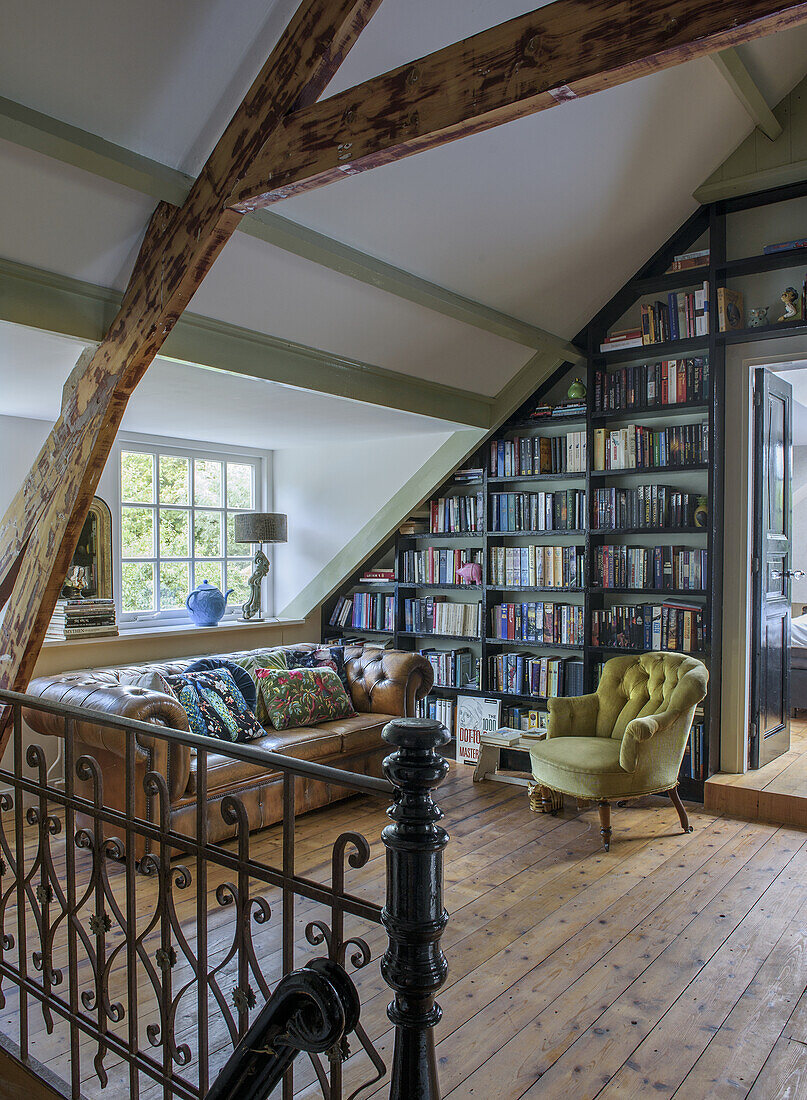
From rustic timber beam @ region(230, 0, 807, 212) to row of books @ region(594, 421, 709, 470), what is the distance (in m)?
3.01

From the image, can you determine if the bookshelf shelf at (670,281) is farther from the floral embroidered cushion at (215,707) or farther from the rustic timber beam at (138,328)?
the floral embroidered cushion at (215,707)

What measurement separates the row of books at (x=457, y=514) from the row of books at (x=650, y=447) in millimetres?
930

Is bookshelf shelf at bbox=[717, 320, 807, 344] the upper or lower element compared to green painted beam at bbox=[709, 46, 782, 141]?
lower

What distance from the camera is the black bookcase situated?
4.57m

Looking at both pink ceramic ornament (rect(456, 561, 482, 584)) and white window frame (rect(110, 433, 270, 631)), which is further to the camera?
pink ceramic ornament (rect(456, 561, 482, 584))

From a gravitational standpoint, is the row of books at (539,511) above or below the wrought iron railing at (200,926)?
above

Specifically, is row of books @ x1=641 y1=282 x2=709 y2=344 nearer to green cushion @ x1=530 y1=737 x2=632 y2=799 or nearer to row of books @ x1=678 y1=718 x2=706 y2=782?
row of books @ x1=678 y1=718 x2=706 y2=782

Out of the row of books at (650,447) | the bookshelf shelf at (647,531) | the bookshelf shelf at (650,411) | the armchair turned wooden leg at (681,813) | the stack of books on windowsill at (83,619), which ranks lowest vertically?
the armchair turned wooden leg at (681,813)

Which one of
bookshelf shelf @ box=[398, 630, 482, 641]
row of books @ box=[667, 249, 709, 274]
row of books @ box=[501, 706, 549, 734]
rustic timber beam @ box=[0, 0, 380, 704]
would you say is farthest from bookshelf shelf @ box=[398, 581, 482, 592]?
rustic timber beam @ box=[0, 0, 380, 704]

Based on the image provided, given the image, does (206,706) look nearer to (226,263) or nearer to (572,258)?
(226,263)

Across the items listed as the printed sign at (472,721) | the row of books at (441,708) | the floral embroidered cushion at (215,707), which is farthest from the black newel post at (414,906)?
the row of books at (441,708)

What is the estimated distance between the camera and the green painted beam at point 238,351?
2.84 meters

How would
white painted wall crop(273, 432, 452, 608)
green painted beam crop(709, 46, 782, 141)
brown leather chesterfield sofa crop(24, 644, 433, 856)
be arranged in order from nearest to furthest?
green painted beam crop(709, 46, 782, 141)
brown leather chesterfield sofa crop(24, 644, 433, 856)
white painted wall crop(273, 432, 452, 608)

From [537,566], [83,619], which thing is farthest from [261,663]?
[537,566]
